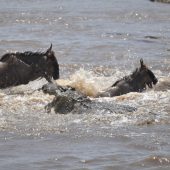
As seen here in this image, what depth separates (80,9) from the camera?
31.2m

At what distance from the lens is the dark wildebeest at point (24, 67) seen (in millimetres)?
12188

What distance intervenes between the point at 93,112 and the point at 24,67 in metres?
2.84

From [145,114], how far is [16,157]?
2.82m

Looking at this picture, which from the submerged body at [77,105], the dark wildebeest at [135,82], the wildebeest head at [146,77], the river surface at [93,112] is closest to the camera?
the river surface at [93,112]

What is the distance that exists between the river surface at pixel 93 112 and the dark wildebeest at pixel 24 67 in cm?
16

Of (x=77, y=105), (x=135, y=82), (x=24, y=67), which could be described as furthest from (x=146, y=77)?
(x=77, y=105)

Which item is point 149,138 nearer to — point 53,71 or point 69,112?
point 69,112

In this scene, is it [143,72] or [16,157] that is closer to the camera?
[16,157]

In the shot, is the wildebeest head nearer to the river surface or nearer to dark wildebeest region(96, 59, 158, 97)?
dark wildebeest region(96, 59, 158, 97)

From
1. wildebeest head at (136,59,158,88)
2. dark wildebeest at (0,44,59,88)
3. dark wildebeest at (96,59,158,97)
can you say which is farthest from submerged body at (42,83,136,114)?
dark wildebeest at (0,44,59,88)

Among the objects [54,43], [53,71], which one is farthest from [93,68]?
[54,43]

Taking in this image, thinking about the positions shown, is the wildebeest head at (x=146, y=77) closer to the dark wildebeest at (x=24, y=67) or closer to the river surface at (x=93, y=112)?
the river surface at (x=93, y=112)

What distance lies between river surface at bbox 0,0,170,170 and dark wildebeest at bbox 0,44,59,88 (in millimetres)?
155

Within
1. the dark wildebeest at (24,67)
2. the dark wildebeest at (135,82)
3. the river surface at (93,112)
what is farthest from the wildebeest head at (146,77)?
the dark wildebeest at (24,67)
